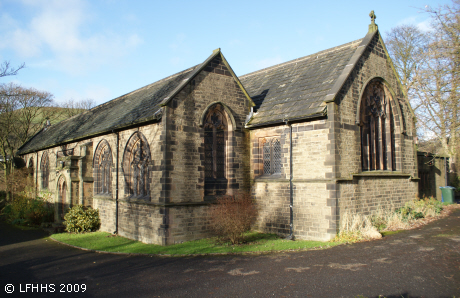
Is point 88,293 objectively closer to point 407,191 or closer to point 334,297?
point 334,297

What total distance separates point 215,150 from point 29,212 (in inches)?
534

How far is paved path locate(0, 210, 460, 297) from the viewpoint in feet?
22.6

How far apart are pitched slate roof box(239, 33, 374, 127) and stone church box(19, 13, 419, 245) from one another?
6 centimetres

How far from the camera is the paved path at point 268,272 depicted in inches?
271

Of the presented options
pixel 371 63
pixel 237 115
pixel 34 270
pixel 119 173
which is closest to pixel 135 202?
pixel 119 173

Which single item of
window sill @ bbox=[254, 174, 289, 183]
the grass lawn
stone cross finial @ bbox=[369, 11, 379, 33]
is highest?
stone cross finial @ bbox=[369, 11, 379, 33]

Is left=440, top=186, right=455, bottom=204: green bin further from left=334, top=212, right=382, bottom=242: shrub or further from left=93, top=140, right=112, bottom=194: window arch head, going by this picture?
left=93, top=140, right=112, bottom=194: window arch head

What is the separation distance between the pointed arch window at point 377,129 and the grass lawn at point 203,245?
4.44m

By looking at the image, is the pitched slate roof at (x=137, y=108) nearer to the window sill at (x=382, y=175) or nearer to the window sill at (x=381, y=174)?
the window sill at (x=382, y=175)

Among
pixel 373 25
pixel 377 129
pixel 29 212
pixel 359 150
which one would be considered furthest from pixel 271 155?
pixel 29 212

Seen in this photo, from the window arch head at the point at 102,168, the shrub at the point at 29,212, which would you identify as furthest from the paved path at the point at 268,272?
the shrub at the point at 29,212

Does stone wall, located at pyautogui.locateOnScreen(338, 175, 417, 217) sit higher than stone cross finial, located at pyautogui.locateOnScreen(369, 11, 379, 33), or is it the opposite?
stone cross finial, located at pyautogui.locateOnScreen(369, 11, 379, 33)

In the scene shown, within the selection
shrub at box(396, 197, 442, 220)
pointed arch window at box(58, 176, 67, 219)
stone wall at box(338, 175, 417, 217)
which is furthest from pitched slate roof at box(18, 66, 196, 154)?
shrub at box(396, 197, 442, 220)

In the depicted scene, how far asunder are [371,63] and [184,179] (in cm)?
912
